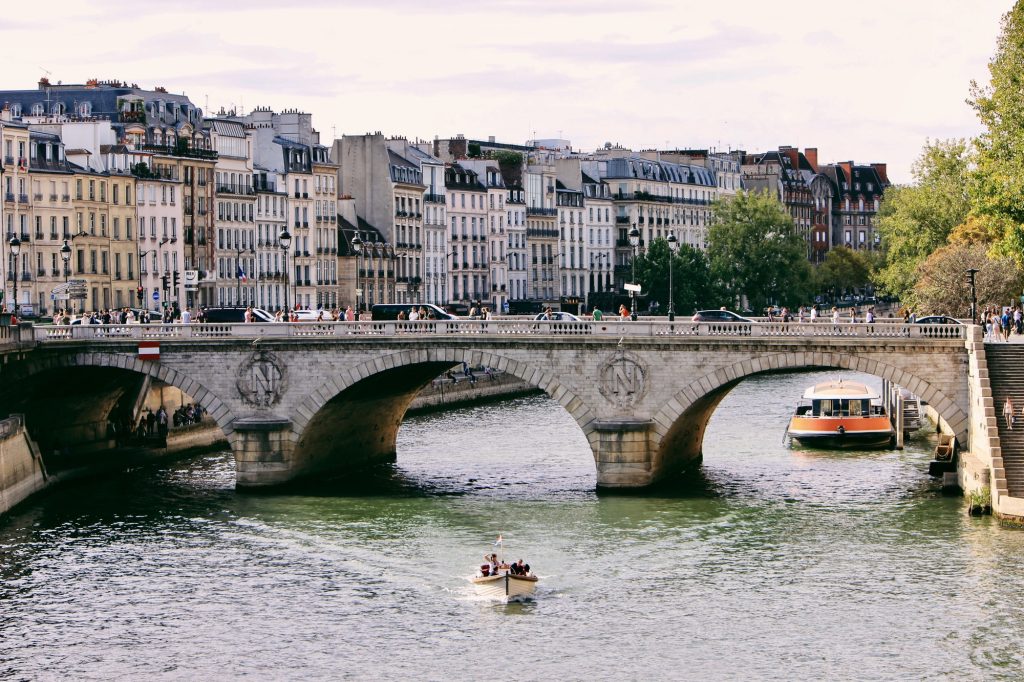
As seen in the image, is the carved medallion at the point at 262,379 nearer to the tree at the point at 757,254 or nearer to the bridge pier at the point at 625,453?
the bridge pier at the point at 625,453

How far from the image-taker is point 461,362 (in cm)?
7700

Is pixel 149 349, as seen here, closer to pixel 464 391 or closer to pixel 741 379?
pixel 741 379

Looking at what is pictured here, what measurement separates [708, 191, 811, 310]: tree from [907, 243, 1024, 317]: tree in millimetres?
51660

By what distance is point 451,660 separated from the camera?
168 feet

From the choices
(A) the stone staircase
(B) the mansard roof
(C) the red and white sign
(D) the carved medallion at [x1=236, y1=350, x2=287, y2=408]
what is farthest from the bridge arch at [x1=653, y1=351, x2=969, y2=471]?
(B) the mansard roof

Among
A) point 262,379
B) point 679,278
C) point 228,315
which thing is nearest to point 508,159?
point 679,278

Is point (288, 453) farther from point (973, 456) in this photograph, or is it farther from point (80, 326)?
point (973, 456)

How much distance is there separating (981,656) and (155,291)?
276ft

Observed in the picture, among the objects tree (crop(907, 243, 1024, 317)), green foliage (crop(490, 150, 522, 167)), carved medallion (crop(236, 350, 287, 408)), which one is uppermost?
green foliage (crop(490, 150, 522, 167))

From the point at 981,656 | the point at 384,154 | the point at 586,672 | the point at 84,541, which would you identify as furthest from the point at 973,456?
the point at 384,154

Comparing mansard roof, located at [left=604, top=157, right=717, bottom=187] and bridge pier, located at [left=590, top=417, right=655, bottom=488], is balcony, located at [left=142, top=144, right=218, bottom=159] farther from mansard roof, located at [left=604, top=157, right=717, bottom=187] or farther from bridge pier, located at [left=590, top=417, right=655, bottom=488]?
mansard roof, located at [left=604, top=157, right=717, bottom=187]

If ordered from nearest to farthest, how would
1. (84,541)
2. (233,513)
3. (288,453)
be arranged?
(84,541)
(233,513)
(288,453)

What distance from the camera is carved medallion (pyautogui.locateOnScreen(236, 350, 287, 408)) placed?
78000mm

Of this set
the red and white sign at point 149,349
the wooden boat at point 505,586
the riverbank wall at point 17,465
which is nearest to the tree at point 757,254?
the red and white sign at point 149,349
